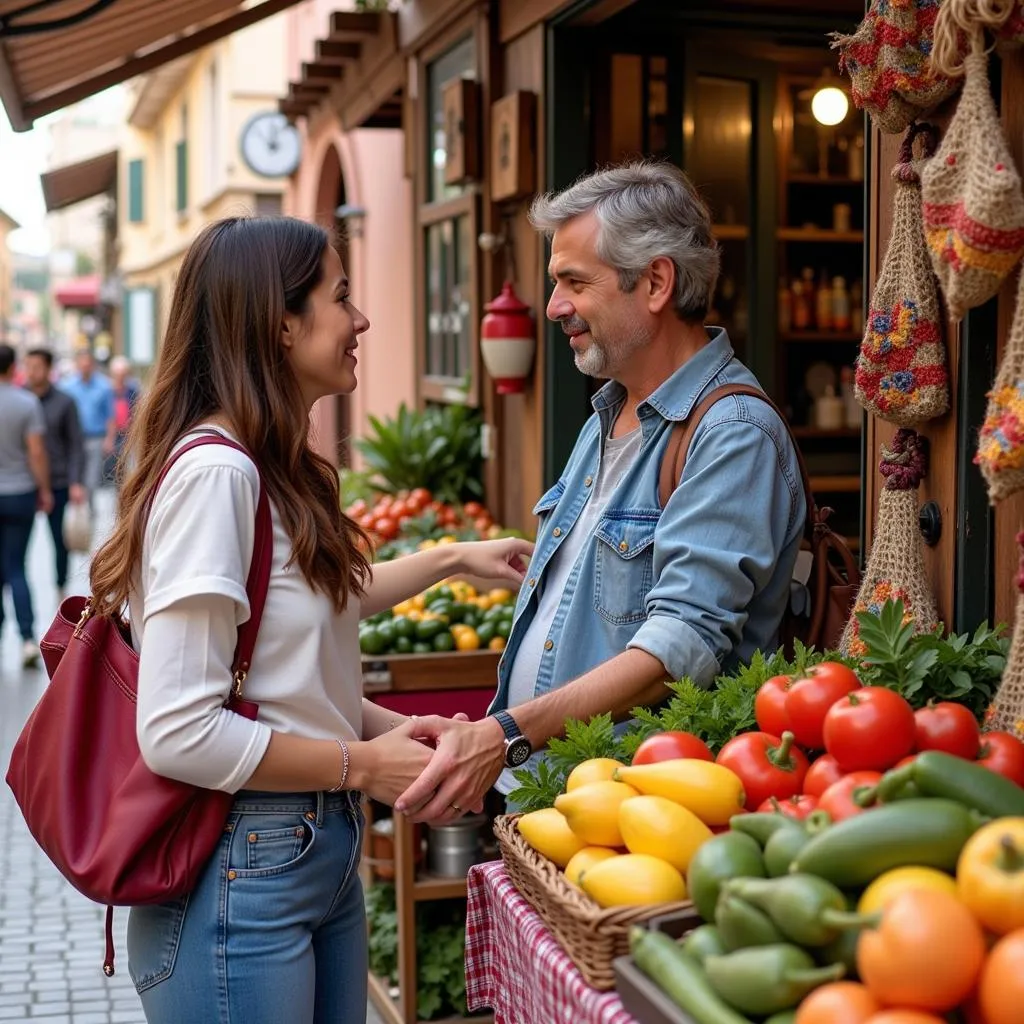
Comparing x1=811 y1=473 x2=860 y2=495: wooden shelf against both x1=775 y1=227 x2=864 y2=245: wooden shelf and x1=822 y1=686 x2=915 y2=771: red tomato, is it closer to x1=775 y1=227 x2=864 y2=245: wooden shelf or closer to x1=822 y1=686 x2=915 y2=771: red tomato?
x1=775 y1=227 x2=864 y2=245: wooden shelf

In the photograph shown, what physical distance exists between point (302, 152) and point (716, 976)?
43.2 ft

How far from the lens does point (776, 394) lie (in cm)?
704

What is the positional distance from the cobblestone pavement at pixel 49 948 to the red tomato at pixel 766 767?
6.92ft

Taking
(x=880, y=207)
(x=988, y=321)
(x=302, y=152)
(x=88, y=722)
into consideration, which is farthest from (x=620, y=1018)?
(x=302, y=152)

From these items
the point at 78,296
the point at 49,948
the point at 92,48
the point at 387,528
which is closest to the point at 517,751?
the point at 49,948

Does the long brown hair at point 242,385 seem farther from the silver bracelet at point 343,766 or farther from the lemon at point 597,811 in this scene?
the lemon at point 597,811

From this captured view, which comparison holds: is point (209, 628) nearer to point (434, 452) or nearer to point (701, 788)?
point (701, 788)

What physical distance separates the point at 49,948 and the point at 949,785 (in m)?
4.11

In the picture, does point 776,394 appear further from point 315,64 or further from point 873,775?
point 873,775

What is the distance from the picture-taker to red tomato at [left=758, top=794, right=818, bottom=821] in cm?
182

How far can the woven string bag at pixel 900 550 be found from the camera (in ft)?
8.53

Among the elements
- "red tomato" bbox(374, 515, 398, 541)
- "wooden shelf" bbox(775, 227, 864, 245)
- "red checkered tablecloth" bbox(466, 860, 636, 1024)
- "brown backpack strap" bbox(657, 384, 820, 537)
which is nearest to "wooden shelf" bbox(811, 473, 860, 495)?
"wooden shelf" bbox(775, 227, 864, 245)

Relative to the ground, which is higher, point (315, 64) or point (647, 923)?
point (315, 64)

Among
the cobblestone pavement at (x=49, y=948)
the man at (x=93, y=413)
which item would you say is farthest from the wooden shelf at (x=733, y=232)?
the man at (x=93, y=413)
